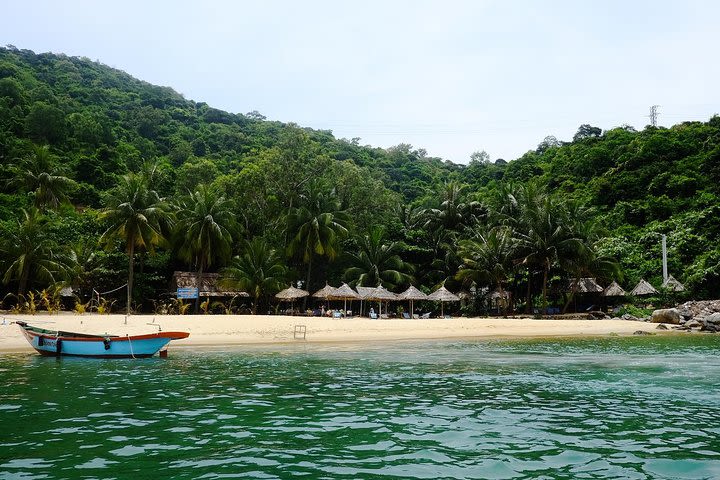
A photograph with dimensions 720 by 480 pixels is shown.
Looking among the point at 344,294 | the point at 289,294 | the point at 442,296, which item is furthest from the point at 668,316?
the point at 289,294

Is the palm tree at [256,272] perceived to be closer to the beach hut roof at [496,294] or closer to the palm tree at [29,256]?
the palm tree at [29,256]

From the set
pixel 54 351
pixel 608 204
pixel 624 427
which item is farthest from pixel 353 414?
pixel 608 204

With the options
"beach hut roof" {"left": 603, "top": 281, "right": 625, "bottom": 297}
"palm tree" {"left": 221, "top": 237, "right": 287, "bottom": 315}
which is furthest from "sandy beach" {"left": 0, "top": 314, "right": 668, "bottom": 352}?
"palm tree" {"left": 221, "top": 237, "right": 287, "bottom": 315}

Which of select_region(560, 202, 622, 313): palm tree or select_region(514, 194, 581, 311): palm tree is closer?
select_region(560, 202, 622, 313): palm tree

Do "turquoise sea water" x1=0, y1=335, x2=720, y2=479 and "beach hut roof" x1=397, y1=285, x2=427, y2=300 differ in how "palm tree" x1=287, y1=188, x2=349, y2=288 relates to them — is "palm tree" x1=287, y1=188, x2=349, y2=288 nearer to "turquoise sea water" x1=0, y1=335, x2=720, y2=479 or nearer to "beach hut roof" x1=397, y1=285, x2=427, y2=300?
"beach hut roof" x1=397, y1=285, x2=427, y2=300

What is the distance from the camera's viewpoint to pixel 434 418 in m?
8.66

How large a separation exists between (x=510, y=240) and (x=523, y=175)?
2303 centimetres

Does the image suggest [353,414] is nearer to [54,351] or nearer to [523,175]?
[54,351]

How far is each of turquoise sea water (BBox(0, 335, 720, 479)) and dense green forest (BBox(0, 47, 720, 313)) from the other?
21.6m

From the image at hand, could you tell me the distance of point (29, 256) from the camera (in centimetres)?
3219

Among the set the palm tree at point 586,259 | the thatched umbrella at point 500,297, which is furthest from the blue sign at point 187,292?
the palm tree at point 586,259

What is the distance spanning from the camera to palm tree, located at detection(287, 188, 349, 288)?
40.2 m

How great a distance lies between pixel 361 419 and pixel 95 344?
1143 centimetres

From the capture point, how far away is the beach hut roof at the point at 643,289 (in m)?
36.0
